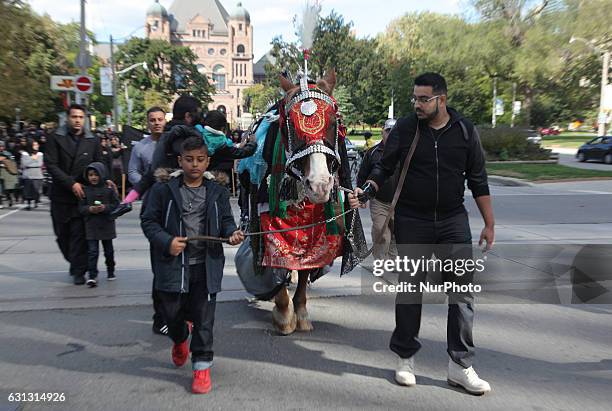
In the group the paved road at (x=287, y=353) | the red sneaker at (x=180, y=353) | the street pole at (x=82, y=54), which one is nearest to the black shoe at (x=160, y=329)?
the paved road at (x=287, y=353)

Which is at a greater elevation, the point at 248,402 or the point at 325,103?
the point at 325,103

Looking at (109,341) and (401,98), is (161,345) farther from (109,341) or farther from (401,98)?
(401,98)

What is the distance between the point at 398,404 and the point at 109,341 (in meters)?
2.61

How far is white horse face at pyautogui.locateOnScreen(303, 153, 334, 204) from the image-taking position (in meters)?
4.09

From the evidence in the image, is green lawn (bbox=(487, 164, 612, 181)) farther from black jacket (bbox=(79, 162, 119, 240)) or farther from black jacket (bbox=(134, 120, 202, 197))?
black jacket (bbox=(134, 120, 202, 197))

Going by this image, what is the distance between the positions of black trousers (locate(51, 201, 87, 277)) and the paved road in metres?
0.30

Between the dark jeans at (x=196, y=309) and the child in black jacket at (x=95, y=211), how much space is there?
120 inches

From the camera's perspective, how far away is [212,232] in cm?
392

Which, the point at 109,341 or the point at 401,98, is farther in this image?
the point at 401,98

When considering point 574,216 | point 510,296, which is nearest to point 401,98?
point 574,216

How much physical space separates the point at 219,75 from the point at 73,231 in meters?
134

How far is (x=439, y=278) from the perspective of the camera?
4.04 metres

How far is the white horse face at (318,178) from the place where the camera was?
409 centimetres

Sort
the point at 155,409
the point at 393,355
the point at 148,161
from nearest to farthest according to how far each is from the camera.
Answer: the point at 155,409, the point at 393,355, the point at 148,161
